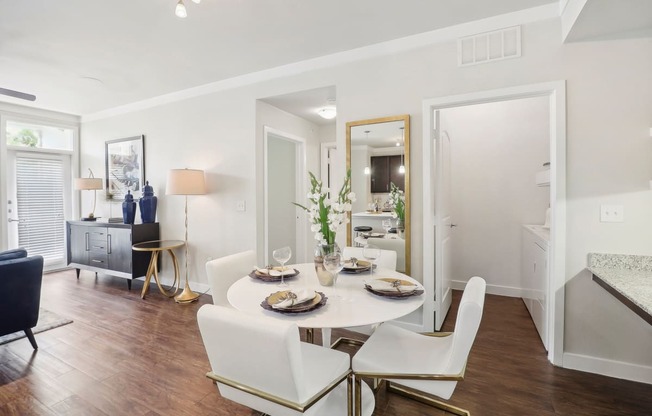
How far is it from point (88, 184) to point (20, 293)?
9.20ft

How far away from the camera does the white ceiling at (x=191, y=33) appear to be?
7.53ft

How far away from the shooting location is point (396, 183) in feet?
9.61

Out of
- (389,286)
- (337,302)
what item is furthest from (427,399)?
(337,302)

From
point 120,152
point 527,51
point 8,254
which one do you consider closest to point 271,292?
point 527,51

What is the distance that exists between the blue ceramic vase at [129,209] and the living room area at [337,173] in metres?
0.19

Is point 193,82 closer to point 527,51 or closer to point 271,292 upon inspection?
point 271,292

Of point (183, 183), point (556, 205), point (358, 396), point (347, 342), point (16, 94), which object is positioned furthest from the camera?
point (183, 183)

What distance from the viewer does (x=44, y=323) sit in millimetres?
3076

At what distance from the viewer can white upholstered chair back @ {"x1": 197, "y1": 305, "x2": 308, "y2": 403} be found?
3.52 feet

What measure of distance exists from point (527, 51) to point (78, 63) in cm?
427

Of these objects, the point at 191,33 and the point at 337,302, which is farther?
the point at 191,33

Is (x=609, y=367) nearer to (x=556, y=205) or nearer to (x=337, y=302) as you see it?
(x=556, y=205)

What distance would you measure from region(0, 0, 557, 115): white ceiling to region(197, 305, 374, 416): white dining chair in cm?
222

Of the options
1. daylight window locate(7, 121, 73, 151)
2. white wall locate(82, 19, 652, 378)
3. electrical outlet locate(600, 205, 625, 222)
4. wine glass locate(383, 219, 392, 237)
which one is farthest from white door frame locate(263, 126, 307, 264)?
daylight window locate(7, 121, 73, 151)
